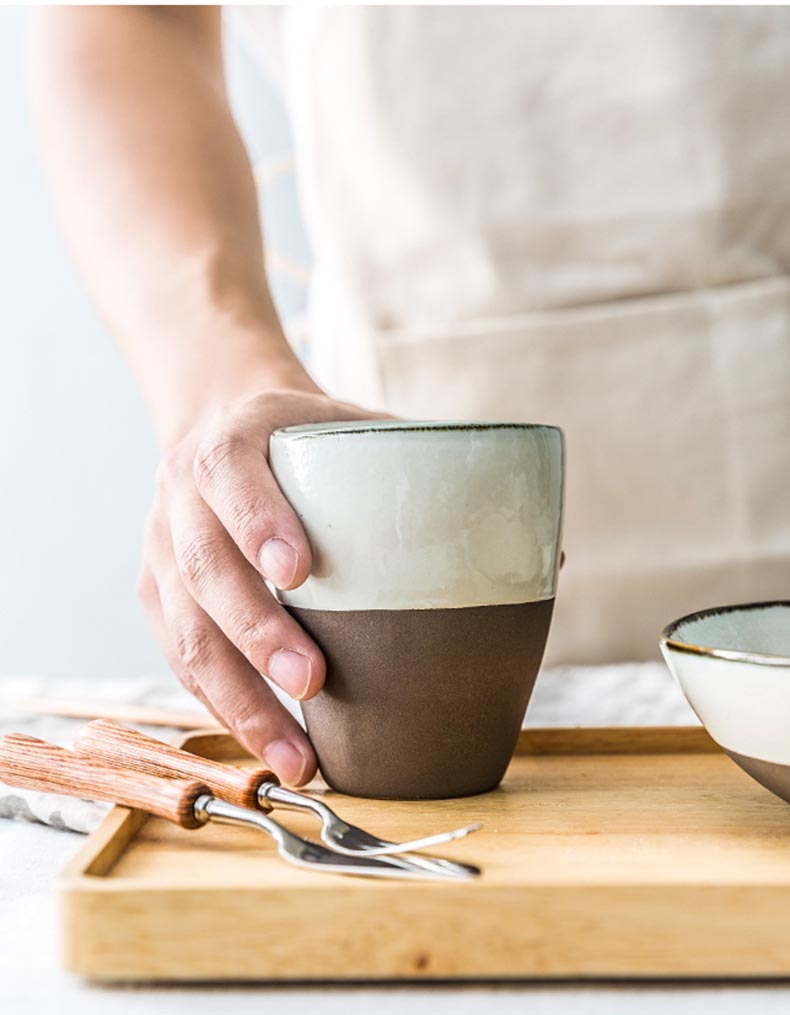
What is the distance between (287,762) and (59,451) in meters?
1.09

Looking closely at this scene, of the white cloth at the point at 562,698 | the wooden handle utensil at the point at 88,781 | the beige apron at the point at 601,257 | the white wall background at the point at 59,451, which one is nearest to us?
the wooden handle utensil at the point at 88,781

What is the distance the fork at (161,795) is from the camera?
36 centimetres

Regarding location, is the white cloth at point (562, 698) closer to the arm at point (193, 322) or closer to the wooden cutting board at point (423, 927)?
the arm at point (193, 322)

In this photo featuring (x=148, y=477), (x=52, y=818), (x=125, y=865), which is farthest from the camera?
(x=148, y=477)

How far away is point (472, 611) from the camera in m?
0.47

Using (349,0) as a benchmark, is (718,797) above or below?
below

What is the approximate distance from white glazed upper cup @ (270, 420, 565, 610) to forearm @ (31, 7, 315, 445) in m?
0.23

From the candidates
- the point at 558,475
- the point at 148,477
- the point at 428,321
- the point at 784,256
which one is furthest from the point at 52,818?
the point at 148,477

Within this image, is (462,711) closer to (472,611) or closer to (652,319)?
(472,611)

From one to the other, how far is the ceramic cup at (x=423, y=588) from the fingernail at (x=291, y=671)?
0.01m

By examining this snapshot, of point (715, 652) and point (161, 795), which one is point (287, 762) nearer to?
point (161, 795)

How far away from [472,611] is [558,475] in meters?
0.08

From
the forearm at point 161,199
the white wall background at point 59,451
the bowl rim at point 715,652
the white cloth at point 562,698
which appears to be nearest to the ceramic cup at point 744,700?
the bowl rim at point 715,652

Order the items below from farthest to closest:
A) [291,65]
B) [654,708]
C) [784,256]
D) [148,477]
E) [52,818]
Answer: [148,477]
[291,65]
[784,256]
[654,708]
[52,818]
